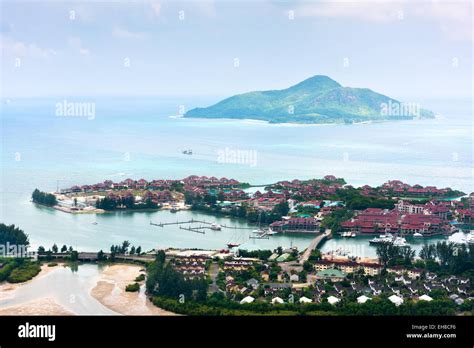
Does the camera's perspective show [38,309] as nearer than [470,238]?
Yes

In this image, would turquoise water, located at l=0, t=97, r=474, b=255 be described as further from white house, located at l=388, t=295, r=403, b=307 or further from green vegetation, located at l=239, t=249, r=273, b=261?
white house, located at l=388, t=295, r=403, b=307

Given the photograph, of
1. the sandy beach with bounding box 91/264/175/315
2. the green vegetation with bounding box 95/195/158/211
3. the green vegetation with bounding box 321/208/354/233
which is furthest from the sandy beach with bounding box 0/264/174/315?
the green vegetation with bounding box 95/195/158/211

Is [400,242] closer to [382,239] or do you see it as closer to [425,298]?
[382,239]

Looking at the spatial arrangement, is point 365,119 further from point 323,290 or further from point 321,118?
point 323,290

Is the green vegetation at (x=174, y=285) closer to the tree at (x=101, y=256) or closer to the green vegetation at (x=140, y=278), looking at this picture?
the green vegetation at (x=140, y=278)

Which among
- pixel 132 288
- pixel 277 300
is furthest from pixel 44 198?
pixel 277 300
